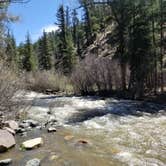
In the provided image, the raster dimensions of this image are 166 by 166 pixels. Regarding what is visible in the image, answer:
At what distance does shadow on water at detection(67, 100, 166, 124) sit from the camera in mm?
18016

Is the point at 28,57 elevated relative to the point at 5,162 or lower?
elevated

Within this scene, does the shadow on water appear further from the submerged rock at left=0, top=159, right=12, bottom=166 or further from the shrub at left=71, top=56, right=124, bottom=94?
the submerged rock at left=0, top=159, right=12, bottom=166

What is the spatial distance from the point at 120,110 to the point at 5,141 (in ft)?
31.1

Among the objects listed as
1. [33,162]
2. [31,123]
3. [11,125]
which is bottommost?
[33,162]

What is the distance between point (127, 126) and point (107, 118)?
7.50ft

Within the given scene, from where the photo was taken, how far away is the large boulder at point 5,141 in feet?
38.1

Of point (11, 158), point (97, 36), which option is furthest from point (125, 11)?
point (97, 36)

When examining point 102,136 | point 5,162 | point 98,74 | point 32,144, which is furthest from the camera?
point 98,74

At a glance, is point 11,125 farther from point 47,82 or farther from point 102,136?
point 47,82

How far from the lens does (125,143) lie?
479 inches

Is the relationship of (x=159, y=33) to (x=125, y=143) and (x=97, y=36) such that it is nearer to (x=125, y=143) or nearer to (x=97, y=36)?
(x=125, y=143)

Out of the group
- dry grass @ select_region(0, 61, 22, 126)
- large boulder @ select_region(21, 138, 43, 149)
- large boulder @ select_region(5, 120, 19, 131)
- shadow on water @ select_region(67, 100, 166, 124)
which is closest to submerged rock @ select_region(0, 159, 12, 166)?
large boulder @ select_region(21, 138, 43, 149)

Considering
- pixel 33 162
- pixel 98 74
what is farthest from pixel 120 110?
pixel 33 162

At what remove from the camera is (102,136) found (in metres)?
13.4
